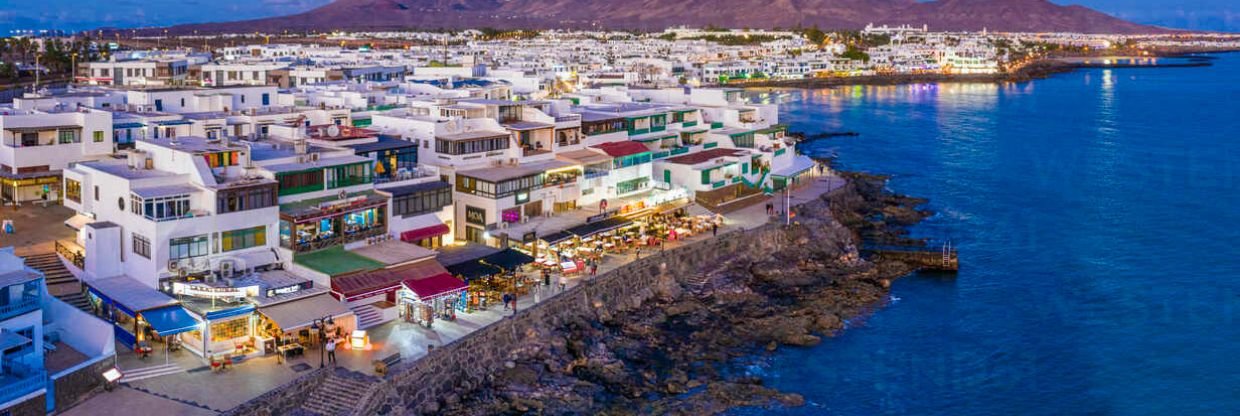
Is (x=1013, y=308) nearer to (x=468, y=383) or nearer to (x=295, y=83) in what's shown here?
(x=468, y=383)

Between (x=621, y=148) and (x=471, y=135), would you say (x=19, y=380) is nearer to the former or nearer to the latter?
(x=471, y=135)

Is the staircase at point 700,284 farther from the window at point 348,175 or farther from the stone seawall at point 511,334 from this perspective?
the window at point 348,175

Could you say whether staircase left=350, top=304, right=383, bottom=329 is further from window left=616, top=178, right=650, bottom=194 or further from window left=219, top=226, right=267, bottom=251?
window left=616, top=178, right=650, bottom=194

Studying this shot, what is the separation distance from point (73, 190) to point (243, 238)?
212 inches

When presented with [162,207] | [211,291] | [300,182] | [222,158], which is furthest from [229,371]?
[222,158]

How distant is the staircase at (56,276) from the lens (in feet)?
72.2

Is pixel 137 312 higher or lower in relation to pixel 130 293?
lower

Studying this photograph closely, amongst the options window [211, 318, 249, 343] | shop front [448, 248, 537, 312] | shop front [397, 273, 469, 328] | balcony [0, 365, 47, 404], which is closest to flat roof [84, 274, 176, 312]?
window [211, 318, 249, 343]

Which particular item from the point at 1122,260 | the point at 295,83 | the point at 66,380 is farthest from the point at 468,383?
the point at 295,83

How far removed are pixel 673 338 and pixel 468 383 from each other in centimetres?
585

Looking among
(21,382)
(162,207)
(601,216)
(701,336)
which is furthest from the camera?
(601,216)

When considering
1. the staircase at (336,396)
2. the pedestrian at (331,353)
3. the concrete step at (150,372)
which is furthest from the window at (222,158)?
the staircase at (336,396)

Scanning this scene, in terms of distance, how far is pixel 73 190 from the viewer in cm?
2505

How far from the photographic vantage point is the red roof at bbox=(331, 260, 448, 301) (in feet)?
71.5
